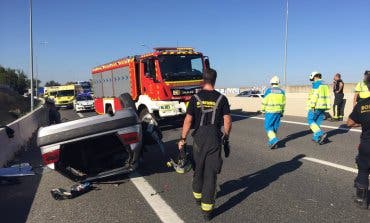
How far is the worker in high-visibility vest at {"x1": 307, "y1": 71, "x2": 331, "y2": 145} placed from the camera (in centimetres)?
1023

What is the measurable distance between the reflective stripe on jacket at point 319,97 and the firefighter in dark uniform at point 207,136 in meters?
5.63

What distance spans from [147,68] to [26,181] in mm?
7220

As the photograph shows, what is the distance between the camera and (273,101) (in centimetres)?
980

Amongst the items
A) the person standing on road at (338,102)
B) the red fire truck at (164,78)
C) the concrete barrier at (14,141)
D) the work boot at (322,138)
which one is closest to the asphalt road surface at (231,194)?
the work boot at (322,138)

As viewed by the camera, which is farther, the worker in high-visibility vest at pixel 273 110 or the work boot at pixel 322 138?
the work boot at pixel 322 138

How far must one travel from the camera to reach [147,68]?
14352 millimetres

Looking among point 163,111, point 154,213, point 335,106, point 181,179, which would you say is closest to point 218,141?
point 154,213

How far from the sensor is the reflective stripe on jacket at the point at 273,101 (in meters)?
9.80

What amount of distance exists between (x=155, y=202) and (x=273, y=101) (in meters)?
4.88

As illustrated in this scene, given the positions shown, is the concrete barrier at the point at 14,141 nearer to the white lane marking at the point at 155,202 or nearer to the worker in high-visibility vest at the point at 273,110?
the white lane marking at the point at 155,202

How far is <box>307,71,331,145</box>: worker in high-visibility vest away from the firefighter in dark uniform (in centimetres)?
561

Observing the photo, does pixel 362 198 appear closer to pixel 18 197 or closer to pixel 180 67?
pixel 18 197

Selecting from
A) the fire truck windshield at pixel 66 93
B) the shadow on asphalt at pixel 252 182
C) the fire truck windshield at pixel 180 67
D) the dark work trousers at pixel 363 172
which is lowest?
the shadow on asphalt at pixel 252 182

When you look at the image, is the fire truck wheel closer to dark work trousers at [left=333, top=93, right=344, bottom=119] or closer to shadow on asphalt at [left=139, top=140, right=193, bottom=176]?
shadow on asphalt at [left=139, top=140, right=193, bottom=176]
